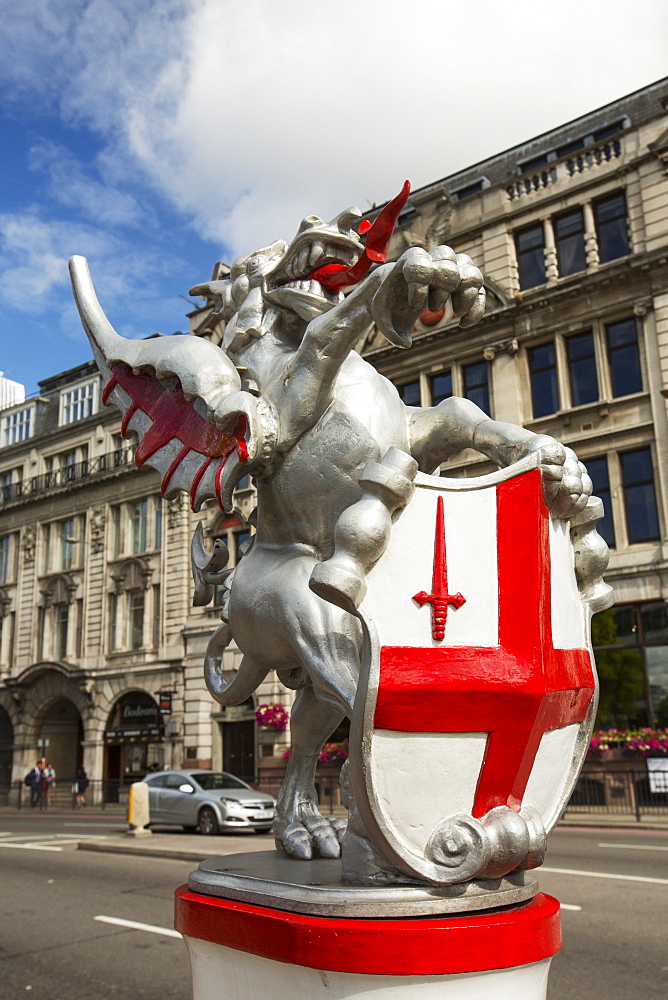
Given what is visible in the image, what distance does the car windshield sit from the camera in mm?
15646

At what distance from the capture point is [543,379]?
20.2m

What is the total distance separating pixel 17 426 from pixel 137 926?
33979 mm

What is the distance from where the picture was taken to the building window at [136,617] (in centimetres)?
2806

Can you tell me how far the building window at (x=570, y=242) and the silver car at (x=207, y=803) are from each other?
14326 millimetres

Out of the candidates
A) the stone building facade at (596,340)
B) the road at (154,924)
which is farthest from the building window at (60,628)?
the road at (154,924)

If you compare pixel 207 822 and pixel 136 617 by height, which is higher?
pixel 136 617

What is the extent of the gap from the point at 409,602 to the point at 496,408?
18.8 meters

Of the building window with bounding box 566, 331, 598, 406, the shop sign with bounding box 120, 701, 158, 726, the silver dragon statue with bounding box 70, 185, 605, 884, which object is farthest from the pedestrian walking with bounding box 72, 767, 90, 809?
the silver dragon statue with bounding box 70, 185, 605, 884

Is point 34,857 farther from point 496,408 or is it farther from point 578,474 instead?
point 496,408

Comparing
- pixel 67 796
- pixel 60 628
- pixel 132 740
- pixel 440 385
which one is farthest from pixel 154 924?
pixel 60 628

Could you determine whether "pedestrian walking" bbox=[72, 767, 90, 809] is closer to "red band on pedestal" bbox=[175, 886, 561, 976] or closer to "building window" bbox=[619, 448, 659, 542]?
"building window" bbox=[619, 448, 659, 542]

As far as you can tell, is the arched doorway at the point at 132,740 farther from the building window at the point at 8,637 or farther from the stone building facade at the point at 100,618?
the building window at the point at 8,637

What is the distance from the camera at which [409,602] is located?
2.28 metres

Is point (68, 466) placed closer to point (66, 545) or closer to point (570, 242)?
point (66, 545)
